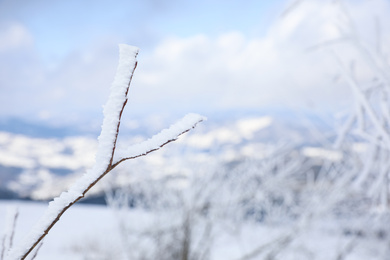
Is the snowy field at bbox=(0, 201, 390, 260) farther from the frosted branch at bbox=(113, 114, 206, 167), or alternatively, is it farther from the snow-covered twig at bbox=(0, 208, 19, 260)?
the frosted branch at bbox=(113, 114, 206, 167)

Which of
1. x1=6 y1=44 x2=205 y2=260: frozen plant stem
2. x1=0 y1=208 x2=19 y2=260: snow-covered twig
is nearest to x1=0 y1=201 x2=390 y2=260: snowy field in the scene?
x1=0 y1=208 x2=19 y2=260: snow-covered twig

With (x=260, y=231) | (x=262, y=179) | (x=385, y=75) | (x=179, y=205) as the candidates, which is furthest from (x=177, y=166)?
(x=385, y=75)

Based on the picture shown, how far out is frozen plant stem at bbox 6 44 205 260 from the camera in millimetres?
328

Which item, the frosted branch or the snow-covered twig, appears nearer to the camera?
the frosted branch

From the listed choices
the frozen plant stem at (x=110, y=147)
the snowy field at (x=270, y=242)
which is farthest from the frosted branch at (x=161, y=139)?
the snowy field at (x=270, y=242)

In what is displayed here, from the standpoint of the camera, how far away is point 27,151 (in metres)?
103

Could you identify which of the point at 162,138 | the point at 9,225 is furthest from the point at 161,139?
the point at 9,225

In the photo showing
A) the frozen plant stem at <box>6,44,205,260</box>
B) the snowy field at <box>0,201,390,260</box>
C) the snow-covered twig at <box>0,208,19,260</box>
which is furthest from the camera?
the snowy field at <box>0,201,390,260</box>

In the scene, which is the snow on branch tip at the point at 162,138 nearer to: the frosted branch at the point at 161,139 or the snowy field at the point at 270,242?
the frosted branch at the point at 161,139

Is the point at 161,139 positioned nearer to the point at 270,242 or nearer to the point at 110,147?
the point at 110,147

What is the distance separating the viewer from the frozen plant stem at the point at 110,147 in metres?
0.33

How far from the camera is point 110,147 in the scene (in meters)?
0.36

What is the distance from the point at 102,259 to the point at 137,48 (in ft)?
20.8

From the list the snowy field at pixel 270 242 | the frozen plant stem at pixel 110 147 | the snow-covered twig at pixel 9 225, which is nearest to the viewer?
the frozen plant stem at pixel 110 147
